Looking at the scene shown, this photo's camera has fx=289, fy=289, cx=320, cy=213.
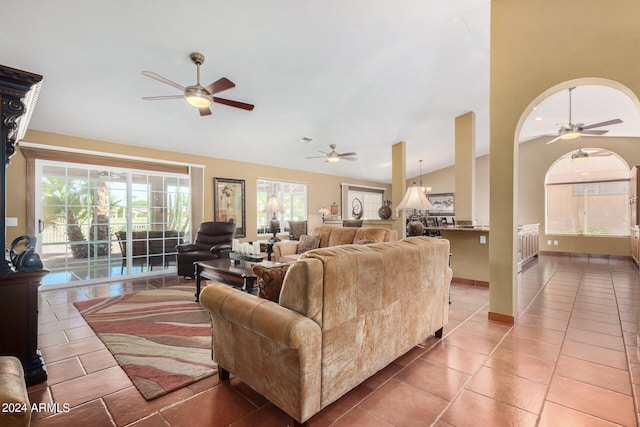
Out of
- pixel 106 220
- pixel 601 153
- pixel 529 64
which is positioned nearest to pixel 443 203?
pixel 601 153

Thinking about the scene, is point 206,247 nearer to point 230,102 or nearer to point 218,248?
point 218,248

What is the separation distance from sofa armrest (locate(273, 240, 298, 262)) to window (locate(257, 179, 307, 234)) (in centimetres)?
205

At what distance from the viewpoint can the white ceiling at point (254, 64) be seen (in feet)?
9.23

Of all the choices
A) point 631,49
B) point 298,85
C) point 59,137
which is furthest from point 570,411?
point 59,137

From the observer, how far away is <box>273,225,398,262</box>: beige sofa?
4.49 m

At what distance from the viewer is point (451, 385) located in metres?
1.96

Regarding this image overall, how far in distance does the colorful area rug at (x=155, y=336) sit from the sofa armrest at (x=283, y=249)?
5.09 ft

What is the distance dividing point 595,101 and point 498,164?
412 centimetres

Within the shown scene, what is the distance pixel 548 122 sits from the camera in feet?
22.3

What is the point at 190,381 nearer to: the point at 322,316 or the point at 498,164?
the point at 322,316

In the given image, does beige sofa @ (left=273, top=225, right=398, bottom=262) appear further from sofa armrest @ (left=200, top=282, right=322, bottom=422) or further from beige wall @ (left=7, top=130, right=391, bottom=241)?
sofa armrest @ (left=200, top=282, right=322, bottom=422)

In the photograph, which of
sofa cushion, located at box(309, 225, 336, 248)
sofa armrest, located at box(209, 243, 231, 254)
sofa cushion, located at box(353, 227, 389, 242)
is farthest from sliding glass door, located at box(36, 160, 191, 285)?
sofa cushion, located at box(353, 227, 389, 242)

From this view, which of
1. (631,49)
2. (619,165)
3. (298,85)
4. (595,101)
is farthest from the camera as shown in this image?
(619,165)

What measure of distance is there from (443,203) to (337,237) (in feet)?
25.3
